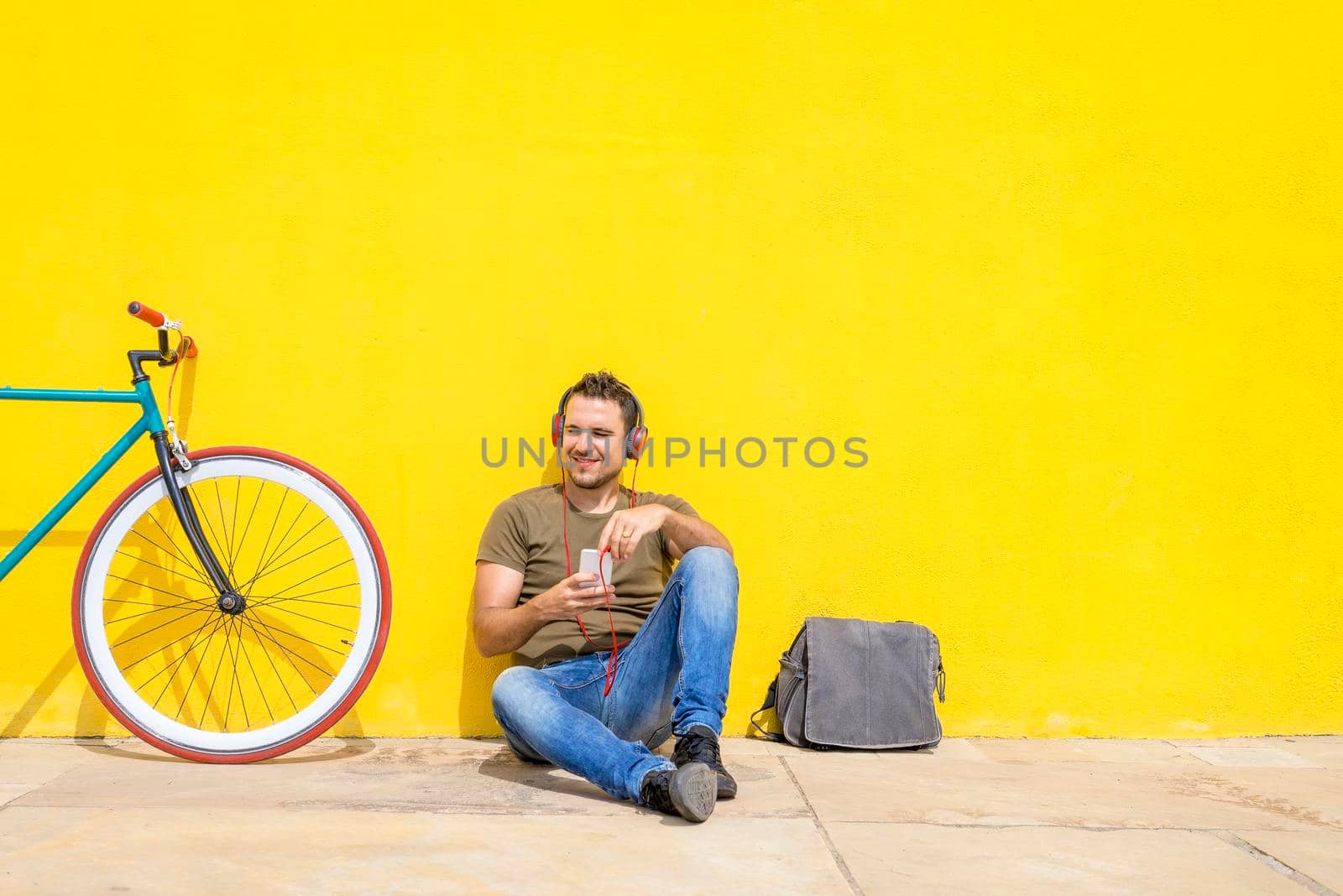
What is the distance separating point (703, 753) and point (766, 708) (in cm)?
86

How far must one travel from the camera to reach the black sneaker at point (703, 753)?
238cm

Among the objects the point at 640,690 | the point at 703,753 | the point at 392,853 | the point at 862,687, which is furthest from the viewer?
the point at 862,687

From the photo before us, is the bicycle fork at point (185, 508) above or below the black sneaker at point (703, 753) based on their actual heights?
above

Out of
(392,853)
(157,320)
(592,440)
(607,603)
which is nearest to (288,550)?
(157,320)

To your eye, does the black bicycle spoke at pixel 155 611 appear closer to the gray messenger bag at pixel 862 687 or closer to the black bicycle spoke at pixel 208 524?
the black bicycle spoke at pixel 208 524

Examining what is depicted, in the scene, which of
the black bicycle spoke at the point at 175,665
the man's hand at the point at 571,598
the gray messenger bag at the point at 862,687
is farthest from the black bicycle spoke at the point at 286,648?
the gray messenger bag at the point at 862,687

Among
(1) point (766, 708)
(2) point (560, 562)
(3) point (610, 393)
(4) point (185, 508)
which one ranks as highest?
(3) point (610, 393)

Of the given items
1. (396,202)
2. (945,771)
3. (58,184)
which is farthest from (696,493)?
(58,184)

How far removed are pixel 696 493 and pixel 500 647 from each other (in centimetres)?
78

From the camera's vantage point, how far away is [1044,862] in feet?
6.90

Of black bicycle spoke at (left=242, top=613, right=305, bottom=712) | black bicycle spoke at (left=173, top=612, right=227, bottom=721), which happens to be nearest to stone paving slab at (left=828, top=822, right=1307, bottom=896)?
black bicycle spoke at (left=242, top=613, right=305, bottom=712)

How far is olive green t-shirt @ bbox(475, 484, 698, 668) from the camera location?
288 centimetres

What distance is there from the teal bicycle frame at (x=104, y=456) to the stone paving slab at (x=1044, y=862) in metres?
2.07

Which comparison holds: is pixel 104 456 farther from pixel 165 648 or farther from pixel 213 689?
pixel 213 689
